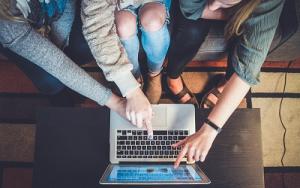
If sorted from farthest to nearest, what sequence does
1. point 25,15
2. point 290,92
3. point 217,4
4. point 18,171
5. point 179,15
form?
point 290,92, point 18,171, point 179,15, point 217,4, point 25,15

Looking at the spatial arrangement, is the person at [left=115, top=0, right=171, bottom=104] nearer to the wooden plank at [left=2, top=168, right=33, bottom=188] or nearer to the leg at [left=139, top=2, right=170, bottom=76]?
the leg at [left=139, top=2, right=170, bottom=76]

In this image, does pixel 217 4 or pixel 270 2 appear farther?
pixel 217 4

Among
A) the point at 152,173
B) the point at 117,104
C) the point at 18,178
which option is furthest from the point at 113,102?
the point at 18,178

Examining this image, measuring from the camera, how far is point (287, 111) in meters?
1.44

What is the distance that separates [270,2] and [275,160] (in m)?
0.76

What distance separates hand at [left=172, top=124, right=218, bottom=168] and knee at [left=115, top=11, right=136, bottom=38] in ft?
1.23

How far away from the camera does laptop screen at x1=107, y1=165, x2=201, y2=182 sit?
0.82 m

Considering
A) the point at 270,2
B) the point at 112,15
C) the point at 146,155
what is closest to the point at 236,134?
the point at 146,155

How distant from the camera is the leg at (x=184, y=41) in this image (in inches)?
43.8

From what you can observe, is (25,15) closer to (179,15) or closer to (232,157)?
(179,15)

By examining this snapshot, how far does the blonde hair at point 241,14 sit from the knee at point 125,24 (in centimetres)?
30

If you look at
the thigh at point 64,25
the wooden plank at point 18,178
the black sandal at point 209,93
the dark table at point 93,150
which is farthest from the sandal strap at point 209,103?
the wooden plank at point 18,178

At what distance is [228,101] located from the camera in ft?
3.06

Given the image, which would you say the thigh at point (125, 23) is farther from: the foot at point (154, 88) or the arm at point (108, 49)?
the foot at point (154, 88)
